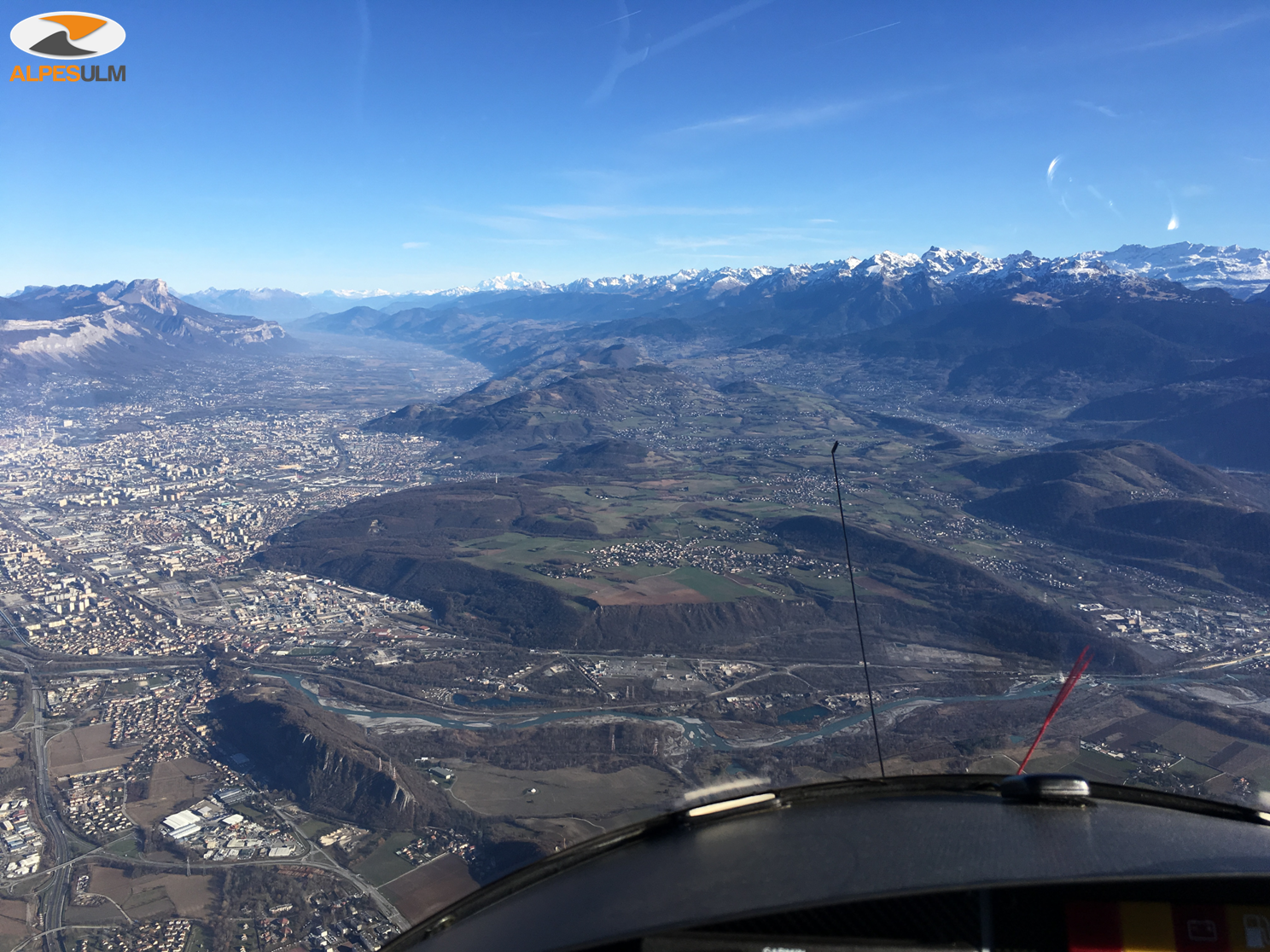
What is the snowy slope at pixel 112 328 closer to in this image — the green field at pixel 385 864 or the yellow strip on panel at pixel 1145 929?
the green field at pixel 385 864

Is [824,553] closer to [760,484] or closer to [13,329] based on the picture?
[760,484]

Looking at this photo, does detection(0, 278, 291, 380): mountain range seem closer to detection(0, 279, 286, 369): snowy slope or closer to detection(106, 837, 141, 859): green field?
detection(0, 279, 286, 369): snowy slope

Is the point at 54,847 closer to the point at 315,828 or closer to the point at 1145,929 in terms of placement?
the point at 315,828

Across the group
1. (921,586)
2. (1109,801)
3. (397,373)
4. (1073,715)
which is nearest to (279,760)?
(1109,801)

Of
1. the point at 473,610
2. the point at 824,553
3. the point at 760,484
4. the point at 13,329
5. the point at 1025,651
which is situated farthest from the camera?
the point at 13,329

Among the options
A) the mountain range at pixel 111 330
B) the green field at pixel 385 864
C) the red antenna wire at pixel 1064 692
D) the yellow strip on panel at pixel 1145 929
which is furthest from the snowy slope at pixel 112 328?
the yellow strip on panel at pixel 1145 929

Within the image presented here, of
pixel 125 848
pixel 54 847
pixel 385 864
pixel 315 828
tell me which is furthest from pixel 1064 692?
pixel 54 847

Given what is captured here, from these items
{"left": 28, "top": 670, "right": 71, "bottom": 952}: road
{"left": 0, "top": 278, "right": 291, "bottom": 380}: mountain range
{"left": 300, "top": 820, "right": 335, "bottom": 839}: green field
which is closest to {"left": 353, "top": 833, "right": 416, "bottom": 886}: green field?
{"left": 300, "top": 820, "right": 335, "bottom": 839}: green field

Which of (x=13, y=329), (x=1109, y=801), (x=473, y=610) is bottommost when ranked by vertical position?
(x=473, y=610)
